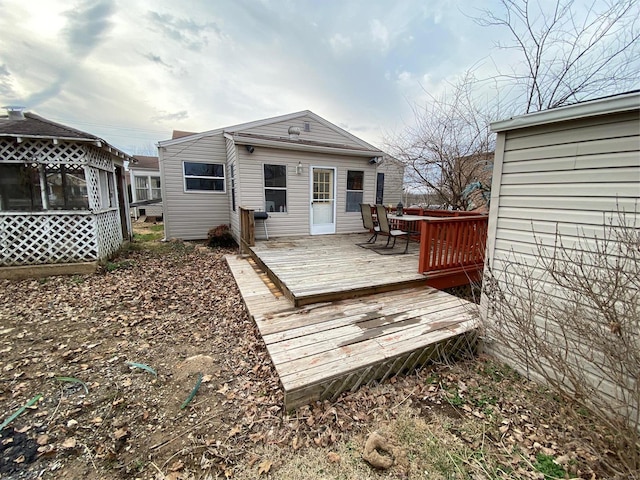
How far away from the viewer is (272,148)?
6.89 meters

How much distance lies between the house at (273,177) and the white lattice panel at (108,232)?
1.45 meters

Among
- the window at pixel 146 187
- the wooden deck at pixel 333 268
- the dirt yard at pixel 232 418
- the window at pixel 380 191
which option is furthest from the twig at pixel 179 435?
the window at pixel 146 187

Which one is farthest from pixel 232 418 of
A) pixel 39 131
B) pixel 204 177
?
pixel 204 177

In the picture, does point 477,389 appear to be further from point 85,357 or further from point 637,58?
point 637,58

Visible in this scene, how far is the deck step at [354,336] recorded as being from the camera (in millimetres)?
2170

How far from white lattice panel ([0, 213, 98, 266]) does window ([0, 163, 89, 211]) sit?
33cm

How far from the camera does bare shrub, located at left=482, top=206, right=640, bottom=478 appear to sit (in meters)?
1.72

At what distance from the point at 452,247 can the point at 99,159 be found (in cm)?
848

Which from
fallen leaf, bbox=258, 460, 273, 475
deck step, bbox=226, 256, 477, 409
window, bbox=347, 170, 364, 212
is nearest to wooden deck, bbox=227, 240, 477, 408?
deck step, bbox=226, 256, 477, 409

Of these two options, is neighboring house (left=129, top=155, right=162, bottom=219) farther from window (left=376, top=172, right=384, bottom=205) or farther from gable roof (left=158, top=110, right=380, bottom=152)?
window (left=376, top=172, right=384, bottom=205)

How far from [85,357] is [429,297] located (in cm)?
441

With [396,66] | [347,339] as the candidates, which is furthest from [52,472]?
[396,66]

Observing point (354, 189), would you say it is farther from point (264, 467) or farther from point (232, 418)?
point (264, 467)

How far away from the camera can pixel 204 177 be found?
348 inches
